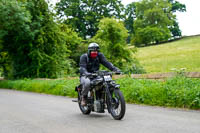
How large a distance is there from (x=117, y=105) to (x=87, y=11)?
47416 millimetres

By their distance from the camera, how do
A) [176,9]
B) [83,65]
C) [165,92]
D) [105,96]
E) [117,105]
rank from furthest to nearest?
[176,9], [165,92], [83,65], [105,96], [117,105]

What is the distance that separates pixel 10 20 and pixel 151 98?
14.7 m

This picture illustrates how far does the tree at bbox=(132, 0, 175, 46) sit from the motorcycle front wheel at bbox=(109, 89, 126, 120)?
57342 mm

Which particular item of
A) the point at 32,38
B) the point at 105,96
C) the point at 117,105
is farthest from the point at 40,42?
the point at 117,105

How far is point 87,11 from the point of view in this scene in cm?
5316

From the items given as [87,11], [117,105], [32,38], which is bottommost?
[117,105]

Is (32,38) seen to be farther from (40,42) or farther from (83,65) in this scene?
(83,65)

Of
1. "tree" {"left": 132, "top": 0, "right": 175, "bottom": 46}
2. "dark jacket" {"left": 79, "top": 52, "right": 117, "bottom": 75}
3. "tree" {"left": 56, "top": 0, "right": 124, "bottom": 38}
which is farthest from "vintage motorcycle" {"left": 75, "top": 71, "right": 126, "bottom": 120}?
"tree" {"left": 132, "top": 0, "right": 175, "bottom": 46}

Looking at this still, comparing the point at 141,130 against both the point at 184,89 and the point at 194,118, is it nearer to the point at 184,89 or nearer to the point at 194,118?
the point at 194,118

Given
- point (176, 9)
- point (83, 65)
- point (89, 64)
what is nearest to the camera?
point (83, 65)

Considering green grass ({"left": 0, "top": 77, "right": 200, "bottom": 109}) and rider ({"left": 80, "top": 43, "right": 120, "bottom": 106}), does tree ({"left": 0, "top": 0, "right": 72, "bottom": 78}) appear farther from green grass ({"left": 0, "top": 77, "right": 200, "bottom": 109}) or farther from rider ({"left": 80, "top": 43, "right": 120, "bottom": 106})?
rider ({"left": 80, "top": 43, "right": 120, "bottom": 106})

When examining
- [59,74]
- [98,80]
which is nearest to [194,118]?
[98,80]

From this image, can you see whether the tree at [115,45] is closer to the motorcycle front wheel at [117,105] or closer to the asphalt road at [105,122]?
the asphalt road at [105,122]

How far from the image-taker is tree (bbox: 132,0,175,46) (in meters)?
64.1
